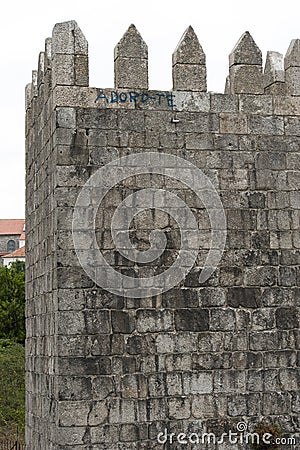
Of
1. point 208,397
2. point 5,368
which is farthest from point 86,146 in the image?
point 5,368

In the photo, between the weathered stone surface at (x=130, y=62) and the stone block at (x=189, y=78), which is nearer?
the weathered stone surface at (x=130, y=62)

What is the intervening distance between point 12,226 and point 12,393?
5146 centimetres

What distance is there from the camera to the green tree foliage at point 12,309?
83.9ft

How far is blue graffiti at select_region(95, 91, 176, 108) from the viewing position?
7.53 metres

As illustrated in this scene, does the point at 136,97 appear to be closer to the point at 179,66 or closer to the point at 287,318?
the point at 179,66

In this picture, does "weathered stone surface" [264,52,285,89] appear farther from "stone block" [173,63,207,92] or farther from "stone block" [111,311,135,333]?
"stone block" [111,311,135,333]

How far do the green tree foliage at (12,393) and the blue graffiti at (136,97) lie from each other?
8.42 metres

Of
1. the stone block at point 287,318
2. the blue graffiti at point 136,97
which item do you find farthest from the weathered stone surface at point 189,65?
the stone block at point 287,318

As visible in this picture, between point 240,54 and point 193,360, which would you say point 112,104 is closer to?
point 240,54

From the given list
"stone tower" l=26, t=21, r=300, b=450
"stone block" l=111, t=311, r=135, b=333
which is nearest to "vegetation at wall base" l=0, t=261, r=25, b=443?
"stone tower" l=26, t=21, r=300, b=450

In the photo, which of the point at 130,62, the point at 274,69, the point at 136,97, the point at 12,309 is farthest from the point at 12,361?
the point at 274,69

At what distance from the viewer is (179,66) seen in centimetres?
778

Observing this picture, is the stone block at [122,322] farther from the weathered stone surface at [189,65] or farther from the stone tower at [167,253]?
the weathered stone surface at [189,65]

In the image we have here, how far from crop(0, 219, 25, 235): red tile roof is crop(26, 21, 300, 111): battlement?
193 feet
